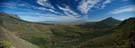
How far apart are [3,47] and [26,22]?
3.80 ft

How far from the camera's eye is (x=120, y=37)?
37.1 feet

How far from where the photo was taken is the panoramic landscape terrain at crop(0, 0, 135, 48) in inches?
451

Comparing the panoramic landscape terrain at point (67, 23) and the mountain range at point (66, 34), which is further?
the panoramic landscape terrain at point (67, 23)

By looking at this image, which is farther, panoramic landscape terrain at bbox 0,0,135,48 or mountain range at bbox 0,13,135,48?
panoramic landscape terrain at bbox 0,0,135,48

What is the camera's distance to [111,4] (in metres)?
11.7

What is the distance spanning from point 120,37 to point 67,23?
1758 millimetres

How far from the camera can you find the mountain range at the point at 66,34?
1134 cm

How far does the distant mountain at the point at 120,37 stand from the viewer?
11.3m

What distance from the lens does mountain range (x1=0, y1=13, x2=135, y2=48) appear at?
11336 millimetres

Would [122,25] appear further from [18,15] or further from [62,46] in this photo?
[18,15]

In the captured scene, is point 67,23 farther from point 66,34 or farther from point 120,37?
point 120,37

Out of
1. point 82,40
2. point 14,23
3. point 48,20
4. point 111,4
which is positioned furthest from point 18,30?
point 111,4

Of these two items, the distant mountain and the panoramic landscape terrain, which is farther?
the panoramic landscape terrain

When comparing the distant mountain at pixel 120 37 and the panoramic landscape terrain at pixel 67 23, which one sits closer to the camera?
the distant mountain at pixel 120 37
